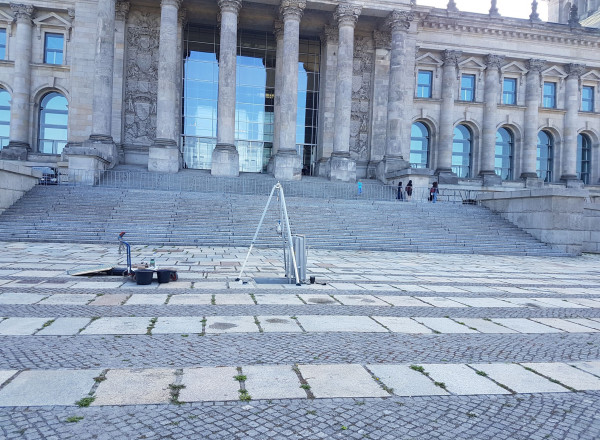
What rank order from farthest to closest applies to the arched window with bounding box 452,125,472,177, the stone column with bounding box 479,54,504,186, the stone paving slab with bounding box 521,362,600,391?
the arched window with bounding box 452,125,472,177, the stone column with bounding box 479,54,504,186, the stone paving slab with bounding box 521,362,600,391

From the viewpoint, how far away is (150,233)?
16094mm

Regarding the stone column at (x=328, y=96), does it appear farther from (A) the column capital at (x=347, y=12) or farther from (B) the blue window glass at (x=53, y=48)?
(B) the blue window glass at (x=53, y=48)

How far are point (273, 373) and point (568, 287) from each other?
870 centimetres

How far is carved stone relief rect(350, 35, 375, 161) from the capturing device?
108ft

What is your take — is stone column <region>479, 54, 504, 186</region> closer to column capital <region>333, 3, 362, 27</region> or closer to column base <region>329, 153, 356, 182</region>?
column base <region>329, 153, 356, 182</region>

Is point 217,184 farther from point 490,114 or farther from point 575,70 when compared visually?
point 575,70

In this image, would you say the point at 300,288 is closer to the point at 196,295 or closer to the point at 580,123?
the point at 196,295

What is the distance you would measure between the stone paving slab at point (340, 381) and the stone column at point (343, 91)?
24.4 m

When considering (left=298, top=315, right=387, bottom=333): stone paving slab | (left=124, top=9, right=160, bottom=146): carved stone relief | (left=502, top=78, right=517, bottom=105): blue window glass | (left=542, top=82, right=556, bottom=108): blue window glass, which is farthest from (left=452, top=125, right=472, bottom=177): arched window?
(left=298, top=315, right=387, bottom=333): stone paving slab

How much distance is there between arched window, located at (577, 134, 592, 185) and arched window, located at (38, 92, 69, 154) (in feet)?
140

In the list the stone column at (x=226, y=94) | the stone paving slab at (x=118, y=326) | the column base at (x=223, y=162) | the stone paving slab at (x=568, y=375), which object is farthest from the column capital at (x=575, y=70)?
the stone paving slab at (x=118, y=326)

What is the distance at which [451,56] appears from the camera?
3559 centimetres

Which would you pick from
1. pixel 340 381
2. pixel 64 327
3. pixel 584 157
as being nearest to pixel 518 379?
pixel 340 381

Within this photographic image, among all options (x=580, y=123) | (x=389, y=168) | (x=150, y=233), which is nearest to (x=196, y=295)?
(x=150, y=233)
